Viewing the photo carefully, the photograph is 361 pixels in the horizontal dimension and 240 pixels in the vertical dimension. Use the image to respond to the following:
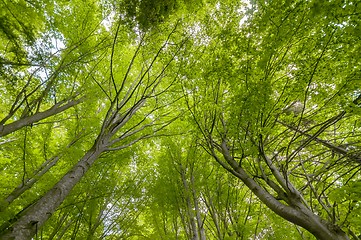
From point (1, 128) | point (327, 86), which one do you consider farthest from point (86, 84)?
point (327, 86)

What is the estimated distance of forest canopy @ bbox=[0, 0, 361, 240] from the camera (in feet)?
9.30

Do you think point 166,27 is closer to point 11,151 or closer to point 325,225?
point 325,225

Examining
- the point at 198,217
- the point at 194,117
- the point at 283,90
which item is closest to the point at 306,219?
the point at 283,90

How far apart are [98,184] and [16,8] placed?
13.2 ft

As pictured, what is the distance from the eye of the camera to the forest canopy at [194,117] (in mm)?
2836

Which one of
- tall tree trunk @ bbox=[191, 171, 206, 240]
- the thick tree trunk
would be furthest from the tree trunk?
the thick tree trunk

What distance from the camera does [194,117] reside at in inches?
156

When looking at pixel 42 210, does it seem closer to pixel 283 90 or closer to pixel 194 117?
pixel 194 117

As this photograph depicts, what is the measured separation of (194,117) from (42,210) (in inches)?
104

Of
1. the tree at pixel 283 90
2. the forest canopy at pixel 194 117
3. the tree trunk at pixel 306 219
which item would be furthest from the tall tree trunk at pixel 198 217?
the tree trunk at pixel 306 219

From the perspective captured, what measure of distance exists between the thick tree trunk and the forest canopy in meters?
0.01

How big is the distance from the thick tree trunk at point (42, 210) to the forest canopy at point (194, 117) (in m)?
0.01

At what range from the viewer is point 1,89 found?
5641mm

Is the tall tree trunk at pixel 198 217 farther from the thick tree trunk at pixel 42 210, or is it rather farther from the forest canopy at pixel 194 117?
the thick tree trunk at pixel 42 210
